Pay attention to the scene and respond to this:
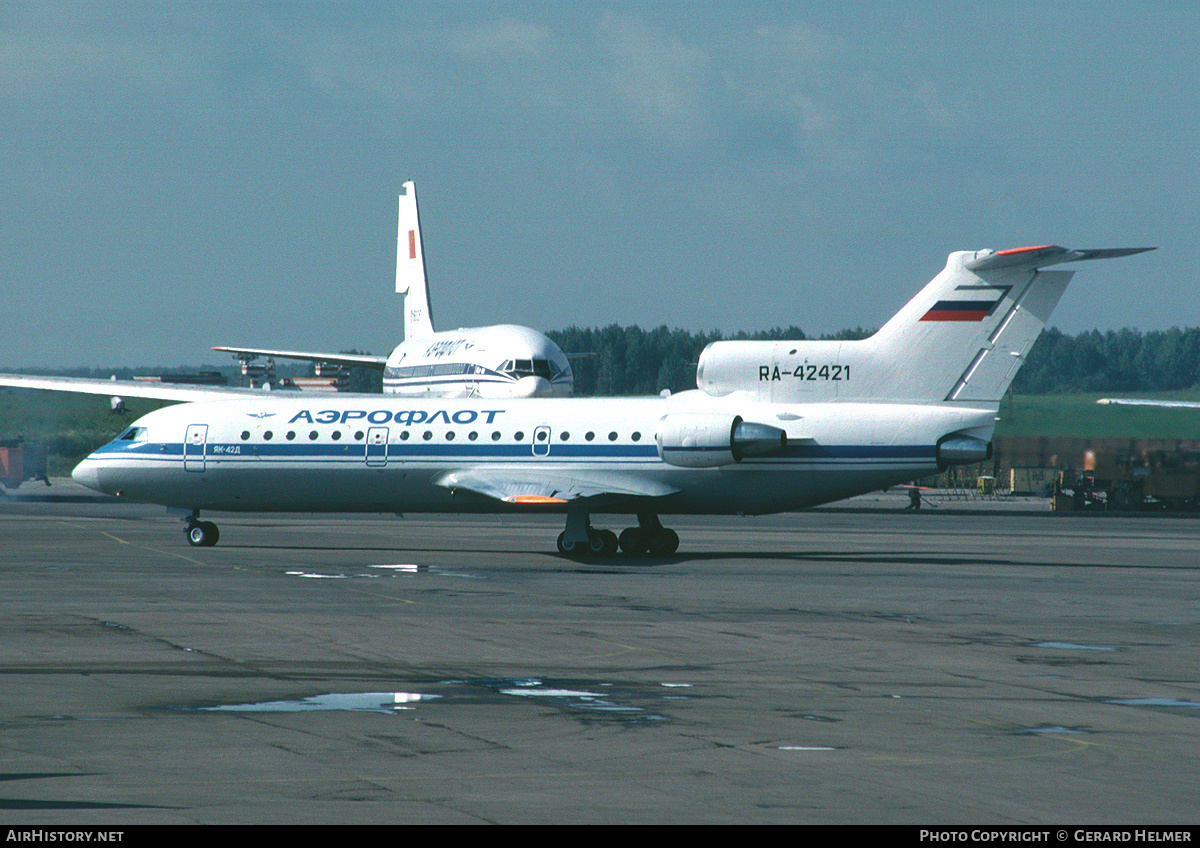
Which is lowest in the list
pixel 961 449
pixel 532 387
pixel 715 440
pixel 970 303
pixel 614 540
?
pixel 614 540

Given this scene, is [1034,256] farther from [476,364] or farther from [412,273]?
[412,273]

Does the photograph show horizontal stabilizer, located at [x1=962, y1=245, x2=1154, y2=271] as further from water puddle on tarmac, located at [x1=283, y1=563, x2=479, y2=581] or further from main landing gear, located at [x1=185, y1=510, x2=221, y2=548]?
main landing gear, located at [x1=185, y1=510, x2=221, y2=548]

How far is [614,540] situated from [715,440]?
402 cm

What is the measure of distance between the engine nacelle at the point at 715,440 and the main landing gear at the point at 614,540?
2520 millimetres

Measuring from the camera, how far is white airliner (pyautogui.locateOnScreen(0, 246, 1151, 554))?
30.7m

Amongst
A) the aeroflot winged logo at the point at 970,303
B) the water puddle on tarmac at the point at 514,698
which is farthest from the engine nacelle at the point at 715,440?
the water puddle on tarmac at the point at 514,698

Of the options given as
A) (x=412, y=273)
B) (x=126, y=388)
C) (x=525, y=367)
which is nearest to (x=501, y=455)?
(x=525, y=367)

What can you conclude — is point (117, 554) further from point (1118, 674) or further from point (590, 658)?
point (1118, 674)

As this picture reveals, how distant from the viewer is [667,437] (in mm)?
31922

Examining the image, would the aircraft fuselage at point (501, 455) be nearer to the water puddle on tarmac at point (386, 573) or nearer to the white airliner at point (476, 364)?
the water puddle on tarmac at point (386, 573)

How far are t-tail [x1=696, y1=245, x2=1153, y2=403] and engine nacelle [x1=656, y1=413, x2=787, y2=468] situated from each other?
145 centimetres

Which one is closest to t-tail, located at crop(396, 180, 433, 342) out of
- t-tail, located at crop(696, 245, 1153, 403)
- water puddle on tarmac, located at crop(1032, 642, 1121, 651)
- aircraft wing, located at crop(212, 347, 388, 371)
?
aircraft wing, located at crop(212, 347, 388, 371)

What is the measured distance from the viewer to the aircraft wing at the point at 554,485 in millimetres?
32156
